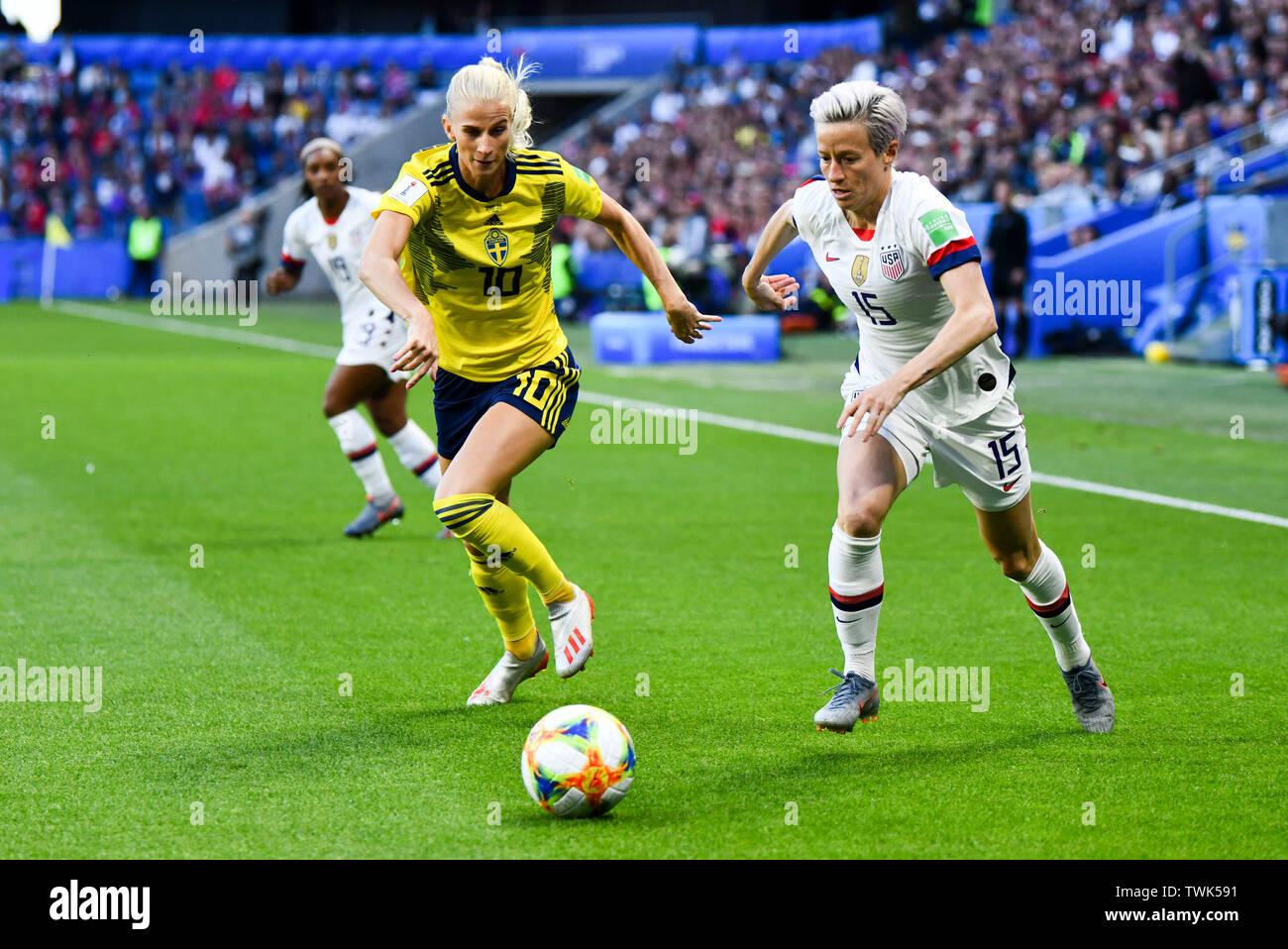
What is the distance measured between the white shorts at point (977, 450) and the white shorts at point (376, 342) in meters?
4.78

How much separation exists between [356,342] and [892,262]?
5.26 m

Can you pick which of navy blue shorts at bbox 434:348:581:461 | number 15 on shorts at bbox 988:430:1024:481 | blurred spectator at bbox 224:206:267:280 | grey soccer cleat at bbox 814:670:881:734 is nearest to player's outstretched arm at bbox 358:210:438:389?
navy blue shorts at bbox 434:348:581:461

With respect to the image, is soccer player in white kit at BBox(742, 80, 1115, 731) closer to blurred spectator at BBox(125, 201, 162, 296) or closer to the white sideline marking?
the white sideline marking

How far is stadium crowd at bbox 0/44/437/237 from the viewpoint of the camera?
42469 millimetres

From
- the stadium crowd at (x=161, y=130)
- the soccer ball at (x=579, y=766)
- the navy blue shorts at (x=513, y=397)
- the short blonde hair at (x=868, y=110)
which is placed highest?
A: the stadium crowd at (x=161, y=130)

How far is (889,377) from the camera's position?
5.12m

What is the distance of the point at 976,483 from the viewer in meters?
5.45

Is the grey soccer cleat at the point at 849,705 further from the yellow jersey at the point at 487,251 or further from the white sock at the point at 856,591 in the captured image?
the yellow jersey at the point at 487,251

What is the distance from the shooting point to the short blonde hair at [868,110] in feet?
16.6

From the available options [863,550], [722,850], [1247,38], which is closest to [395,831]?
[722,850]

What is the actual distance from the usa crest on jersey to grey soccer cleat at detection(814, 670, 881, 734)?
1.29m

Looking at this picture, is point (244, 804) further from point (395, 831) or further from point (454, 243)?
point (454, 243)

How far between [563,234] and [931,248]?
97.8ft

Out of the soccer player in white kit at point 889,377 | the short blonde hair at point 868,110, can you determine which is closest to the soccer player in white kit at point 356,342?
the soccer player in white kit at point 889,377
